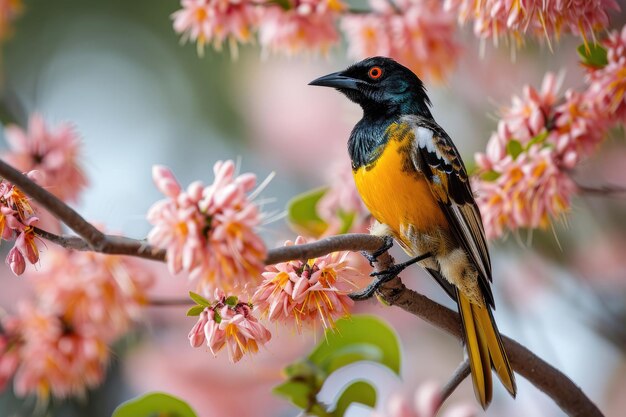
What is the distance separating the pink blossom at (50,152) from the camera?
2.45m

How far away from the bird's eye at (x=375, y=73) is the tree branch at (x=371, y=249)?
2.77 feet

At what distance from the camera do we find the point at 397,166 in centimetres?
242

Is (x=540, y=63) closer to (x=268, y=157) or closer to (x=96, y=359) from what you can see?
(x=268, y=157)

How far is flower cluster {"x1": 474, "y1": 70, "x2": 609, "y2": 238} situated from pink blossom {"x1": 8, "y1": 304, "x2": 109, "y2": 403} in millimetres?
1303

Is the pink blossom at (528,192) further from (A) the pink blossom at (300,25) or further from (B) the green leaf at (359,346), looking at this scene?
(A) the pink blossom at (300,25)

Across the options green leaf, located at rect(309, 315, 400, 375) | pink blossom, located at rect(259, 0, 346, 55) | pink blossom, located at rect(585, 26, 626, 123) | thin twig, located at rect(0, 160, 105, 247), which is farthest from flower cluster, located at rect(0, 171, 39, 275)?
pink blossom, located at rect(585, 26, 626, 123)

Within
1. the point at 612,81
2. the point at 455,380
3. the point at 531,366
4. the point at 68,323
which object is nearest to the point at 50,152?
the point at 68,323

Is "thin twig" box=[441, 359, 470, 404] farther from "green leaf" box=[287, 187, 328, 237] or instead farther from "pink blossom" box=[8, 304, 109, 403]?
"pink blossom" box=[8, 304, 109, 403]

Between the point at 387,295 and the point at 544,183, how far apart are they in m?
0.62

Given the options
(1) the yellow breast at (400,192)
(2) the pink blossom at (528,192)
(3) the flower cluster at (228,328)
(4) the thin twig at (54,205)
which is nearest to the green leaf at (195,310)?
(3) the flower cluster at (228,328)

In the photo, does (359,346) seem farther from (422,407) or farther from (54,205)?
(54,205)

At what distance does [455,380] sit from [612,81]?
35.1 inches

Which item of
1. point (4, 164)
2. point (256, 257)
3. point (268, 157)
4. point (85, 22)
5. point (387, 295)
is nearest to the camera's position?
point (4, 164)

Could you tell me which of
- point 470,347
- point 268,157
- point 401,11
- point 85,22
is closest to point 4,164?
point 470,347
